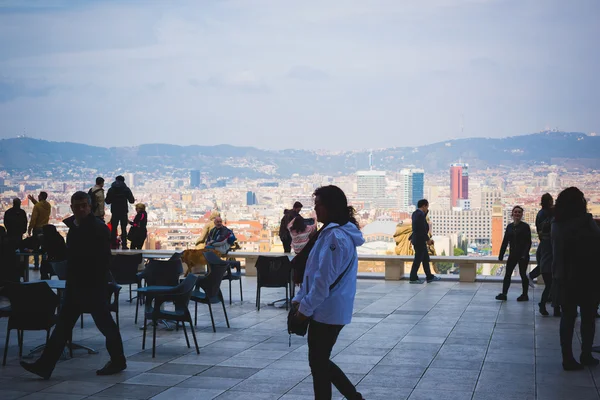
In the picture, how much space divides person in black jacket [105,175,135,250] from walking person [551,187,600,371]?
12069 mm

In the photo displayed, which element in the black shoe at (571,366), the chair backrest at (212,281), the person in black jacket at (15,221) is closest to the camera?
the black shoe at (571,366)

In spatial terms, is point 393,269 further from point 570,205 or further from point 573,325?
point 570,205

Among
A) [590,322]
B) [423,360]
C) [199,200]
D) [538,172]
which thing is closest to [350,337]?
[423,360]

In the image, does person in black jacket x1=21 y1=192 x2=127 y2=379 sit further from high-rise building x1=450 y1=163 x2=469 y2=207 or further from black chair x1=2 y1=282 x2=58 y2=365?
high-rise building x1=450 y1=163 x2=469 y2=207

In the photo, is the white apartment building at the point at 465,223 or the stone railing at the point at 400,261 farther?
the white apartment building at the point at 465,223

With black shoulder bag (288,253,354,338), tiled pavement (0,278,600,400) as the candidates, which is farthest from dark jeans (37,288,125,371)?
black shoulder bag (288,253,354,338)

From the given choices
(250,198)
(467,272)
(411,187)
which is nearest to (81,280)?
(467,272)

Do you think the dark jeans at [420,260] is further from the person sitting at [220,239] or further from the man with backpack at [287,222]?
the person sitting at [220,239]

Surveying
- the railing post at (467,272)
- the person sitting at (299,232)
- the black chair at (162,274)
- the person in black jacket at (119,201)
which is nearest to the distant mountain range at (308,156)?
the person in black jacket at (119,201)

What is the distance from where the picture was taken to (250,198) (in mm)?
44656

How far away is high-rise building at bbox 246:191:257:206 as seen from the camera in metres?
44.2

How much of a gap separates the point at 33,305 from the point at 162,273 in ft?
7.46

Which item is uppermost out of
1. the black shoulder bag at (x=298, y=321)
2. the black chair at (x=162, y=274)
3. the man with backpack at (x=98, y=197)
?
the man with backpack at (x=98, y=197)

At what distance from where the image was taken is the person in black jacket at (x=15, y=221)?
1697cm
